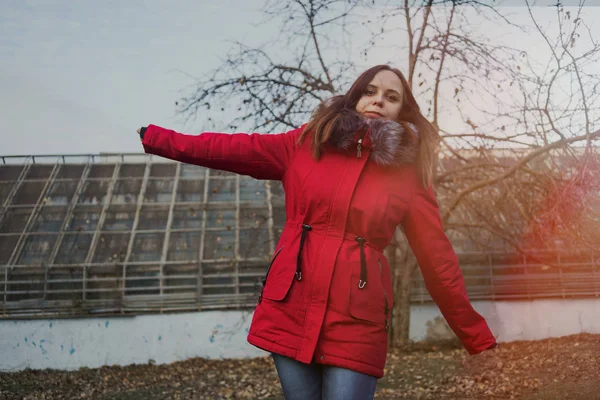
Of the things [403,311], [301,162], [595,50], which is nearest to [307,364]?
[301,162]

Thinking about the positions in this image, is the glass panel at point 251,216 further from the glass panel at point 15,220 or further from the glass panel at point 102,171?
the glass panel at point 15,220

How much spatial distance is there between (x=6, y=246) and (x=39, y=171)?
3172mm

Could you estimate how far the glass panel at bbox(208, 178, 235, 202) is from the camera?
15.7 m

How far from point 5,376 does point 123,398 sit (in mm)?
3797

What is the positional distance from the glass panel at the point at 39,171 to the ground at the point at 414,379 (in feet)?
23.9

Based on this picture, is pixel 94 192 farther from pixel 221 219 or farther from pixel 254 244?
pixel 254 244

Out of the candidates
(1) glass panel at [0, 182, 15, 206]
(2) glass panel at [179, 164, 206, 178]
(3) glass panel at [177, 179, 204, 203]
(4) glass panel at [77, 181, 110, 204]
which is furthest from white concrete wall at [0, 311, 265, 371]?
(2) glass panel at [179, 164, 206, 178]

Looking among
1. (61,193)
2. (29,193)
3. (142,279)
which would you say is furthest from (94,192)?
(142,279)

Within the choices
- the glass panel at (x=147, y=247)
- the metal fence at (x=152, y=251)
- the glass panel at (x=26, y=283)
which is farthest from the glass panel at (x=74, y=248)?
the glass panel at (x=147, y=247)

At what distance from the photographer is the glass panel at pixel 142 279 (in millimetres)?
13344

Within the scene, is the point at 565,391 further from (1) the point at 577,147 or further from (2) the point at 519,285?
(2) the point at 519,285

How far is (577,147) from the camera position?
21.9 ft

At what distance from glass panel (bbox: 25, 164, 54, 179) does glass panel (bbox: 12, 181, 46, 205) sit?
0.36 metres

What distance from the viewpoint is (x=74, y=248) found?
1438cm
